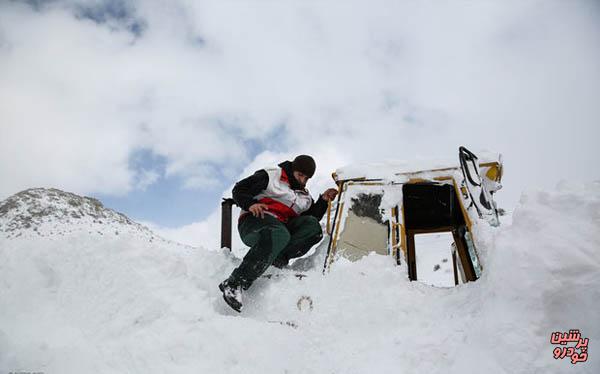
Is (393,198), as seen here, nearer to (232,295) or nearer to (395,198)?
(395,198)

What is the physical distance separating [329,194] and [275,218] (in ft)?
2.47

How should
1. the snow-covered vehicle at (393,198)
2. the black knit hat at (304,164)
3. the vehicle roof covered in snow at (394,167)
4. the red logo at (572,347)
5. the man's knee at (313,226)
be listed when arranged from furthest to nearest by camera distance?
the black knit hat at (304,164) < the man's knee at (313,226) < the vehicle roof covered in snow at (394,167) < the snow-covered vehicle at (393,198) < the red logo at (572,347)

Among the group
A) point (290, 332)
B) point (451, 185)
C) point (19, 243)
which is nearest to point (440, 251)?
point (451, 185)

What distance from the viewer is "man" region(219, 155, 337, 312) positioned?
123 inches

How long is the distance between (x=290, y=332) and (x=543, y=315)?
154cm

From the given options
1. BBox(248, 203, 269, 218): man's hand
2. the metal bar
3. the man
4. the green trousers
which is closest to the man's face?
the man

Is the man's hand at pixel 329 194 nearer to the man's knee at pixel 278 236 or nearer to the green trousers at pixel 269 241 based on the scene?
the green trousers at pixel 269 241

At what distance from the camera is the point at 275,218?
11.4 feet

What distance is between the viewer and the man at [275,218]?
311cm

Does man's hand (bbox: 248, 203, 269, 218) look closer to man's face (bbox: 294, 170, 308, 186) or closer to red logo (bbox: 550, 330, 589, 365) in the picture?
man's face (bbox: 294, 170, 308, 186)

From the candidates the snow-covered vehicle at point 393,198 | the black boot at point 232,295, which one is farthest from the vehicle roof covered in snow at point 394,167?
the black boot at point 232,295

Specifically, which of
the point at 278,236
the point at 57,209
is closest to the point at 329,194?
the point at 278,236

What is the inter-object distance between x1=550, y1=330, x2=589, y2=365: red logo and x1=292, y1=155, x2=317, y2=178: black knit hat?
101 inches

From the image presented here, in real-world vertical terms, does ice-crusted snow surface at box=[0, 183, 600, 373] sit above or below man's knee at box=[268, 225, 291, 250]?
below
